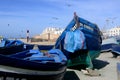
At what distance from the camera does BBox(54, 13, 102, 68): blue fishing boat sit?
46.5ft

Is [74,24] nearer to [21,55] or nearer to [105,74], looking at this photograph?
[105,74]

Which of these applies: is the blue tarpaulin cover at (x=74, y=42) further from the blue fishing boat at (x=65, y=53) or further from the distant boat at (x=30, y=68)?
the distant boat at (x=30, y=68)

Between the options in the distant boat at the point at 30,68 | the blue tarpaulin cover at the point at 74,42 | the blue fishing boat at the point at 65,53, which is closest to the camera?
the distant boat at the point at 30,68

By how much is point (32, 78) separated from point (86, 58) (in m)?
6.29

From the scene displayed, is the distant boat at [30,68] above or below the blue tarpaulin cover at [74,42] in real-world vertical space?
below

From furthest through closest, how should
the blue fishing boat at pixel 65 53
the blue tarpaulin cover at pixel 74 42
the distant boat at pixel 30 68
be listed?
the blue tarpaulin cover at pixel 74 42 → the blue fishing boat at pixel 65 53 → the distant boat at pixel 30 68

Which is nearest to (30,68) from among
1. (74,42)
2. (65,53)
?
(74,42)

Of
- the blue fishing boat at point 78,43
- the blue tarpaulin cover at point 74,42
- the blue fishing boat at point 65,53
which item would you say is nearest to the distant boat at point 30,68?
the blue fishing boat at point 65,53

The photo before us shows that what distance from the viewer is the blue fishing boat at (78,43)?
14.2m

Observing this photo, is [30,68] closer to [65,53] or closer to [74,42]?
[74,42]

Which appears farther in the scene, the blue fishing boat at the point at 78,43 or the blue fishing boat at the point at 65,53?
the blue fishing boat at the point at 78,43

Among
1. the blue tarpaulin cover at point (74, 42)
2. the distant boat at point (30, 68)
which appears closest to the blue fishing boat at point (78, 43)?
the blue tarpaulin cover at point (74, 42)

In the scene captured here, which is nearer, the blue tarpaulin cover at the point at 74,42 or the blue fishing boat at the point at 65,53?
the blue fishing boat at the point at 65,53

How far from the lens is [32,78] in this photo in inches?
353
